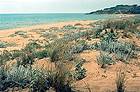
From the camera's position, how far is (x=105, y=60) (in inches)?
490

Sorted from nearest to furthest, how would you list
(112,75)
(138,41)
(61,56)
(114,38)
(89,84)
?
(89,84), (112,75), (61,56), (114,38), (138,41)

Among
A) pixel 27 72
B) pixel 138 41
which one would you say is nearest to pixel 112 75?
pixel 27 72

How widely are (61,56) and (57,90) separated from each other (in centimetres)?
241

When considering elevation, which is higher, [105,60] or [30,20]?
[105,60]

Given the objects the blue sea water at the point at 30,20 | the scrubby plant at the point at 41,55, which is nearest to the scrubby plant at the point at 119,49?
the scrubby plant at the point at 41,55

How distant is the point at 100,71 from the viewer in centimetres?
1191

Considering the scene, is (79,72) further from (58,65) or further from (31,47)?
(31,47)

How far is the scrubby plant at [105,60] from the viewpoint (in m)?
12.4

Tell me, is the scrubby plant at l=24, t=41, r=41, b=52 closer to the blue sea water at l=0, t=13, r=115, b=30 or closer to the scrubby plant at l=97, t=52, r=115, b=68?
the scrubby plant at l=97, t=52, r=115, b=68

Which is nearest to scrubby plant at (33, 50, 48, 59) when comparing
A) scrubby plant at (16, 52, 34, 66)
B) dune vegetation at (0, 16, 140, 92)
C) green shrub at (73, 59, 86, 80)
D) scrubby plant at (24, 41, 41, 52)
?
dune vegetation at (0, 16, 140, 92)

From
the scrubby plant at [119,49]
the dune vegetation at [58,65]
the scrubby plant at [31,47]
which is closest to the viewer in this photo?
the dune vegetation at [58,65]

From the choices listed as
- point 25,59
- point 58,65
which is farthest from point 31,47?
point 58,65

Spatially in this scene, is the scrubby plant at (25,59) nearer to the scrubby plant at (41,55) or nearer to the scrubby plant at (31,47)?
the scrubby plant at (41,55)

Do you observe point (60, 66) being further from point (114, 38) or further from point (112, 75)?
point (114, 38)
